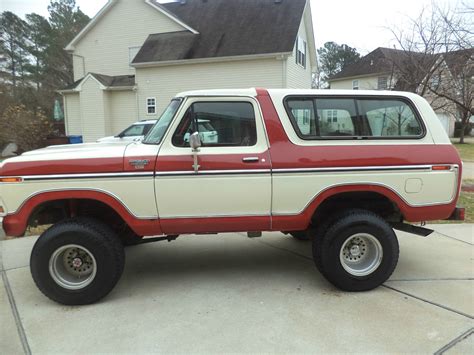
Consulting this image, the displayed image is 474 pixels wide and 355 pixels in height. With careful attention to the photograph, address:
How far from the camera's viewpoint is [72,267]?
3865 millimetres

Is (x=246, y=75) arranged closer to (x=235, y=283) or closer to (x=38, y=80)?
(x=235, y=283)

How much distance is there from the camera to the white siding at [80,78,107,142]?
70.3 feet

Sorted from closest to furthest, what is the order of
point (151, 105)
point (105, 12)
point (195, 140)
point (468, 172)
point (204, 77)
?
point (195, 140) → point (468, 172) → point (204, 77) → point (151, 105) → point (105, 12)

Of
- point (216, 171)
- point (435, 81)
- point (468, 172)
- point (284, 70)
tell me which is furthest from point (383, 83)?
point (216, 171)

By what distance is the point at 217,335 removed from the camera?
3.22 meters

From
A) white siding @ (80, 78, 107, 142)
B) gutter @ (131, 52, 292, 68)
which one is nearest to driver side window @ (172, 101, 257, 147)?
gutter @ (131, 52, 292, 68)

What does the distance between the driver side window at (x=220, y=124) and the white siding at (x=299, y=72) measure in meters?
15.6

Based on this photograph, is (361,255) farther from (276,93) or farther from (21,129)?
(21,129)

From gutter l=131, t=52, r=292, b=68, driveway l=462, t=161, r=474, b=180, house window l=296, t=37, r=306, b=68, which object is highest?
house window l=296, t=37, r=306, b=68

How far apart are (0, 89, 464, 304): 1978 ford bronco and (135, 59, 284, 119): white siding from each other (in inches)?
604

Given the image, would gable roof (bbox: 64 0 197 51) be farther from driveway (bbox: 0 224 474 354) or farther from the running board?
the running board

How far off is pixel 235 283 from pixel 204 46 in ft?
59.2

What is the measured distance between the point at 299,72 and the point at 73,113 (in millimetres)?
13393

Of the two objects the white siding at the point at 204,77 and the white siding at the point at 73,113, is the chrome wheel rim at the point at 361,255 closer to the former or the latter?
the white siding at the point at 204,77
